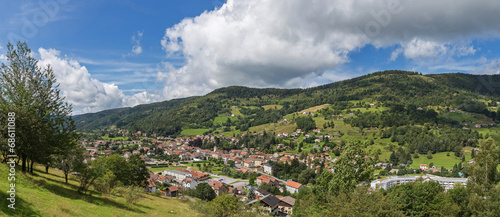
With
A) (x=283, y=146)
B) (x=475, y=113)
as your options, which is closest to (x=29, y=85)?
(x=283, y=146)

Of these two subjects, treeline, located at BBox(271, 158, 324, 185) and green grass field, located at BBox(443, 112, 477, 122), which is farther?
green grass field, located at BBox(443, 112, 477, 122)

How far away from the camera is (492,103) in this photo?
155 m

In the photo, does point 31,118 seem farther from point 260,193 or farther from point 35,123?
point 260,193

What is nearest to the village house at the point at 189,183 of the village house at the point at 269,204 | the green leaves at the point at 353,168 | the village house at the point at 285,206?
the village house at the point at 269,204

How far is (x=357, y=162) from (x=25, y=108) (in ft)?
83.4

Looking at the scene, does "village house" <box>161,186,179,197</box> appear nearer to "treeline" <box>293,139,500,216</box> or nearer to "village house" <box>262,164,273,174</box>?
"treeline" <box>293,139,500,216</box>

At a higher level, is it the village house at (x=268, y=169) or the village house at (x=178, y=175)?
the village house at (x=178, y=175)

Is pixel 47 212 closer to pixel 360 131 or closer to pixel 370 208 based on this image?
pixel 370 208

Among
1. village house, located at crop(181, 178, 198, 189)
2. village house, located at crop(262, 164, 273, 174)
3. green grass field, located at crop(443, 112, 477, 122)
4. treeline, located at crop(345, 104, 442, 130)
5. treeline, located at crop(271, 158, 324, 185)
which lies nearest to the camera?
village house, located at crop(181, 178, 198, 189)

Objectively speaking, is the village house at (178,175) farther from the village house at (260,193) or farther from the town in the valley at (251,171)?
the village house at (260,193)

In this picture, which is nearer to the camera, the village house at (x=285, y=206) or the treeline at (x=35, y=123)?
the treeline at (x=35, y=123)

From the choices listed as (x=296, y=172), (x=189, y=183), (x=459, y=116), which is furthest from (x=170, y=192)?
(x=459, y=116)

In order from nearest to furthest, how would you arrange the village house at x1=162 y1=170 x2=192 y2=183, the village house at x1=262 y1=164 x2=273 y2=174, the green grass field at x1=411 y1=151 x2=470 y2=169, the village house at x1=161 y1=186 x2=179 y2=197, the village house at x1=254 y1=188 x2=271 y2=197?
the village house at x1=161 y1=186 x2=179 y2=197
the village house at x1=254 y1=188 x2=271 y2=197
the village house at x1=162 y1=170 x2=192 y2=183
the green grass field at x1=411 y1=151 x2=470 y2=169
the village house at x1=262 y1=164 x2=273 y2=174

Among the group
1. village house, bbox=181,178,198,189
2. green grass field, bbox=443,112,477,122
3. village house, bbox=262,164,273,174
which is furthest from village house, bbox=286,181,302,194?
green grass field, bbox=443,112,477,122
